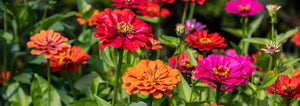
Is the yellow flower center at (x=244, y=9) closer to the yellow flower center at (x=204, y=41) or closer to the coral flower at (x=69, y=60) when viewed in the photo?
the yellow flower center at (x=204, y=41)

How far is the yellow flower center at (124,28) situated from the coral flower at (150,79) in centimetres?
7

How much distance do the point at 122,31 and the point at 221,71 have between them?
219 millimetres

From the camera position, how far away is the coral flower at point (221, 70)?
0.67m

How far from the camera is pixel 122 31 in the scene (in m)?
0.67

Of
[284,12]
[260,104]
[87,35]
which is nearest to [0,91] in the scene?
[87,35]

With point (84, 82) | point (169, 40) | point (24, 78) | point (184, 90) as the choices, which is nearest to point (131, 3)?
point (169, 40)

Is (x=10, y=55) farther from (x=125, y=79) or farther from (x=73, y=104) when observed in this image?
(x=125, y=79)

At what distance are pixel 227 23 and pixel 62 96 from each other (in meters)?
1.28

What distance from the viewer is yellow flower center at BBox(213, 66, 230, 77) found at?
2.27 ft

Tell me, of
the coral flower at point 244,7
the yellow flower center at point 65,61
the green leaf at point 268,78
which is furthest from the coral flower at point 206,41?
the yellow flower center at point 65,61

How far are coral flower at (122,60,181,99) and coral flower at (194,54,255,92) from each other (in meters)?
0.05

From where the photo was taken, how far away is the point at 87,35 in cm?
119

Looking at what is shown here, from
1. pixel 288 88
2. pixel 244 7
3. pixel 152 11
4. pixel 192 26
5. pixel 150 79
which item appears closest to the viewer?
pixel 150 79

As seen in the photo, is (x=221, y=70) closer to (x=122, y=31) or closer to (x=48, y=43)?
(x=122, y=31)
